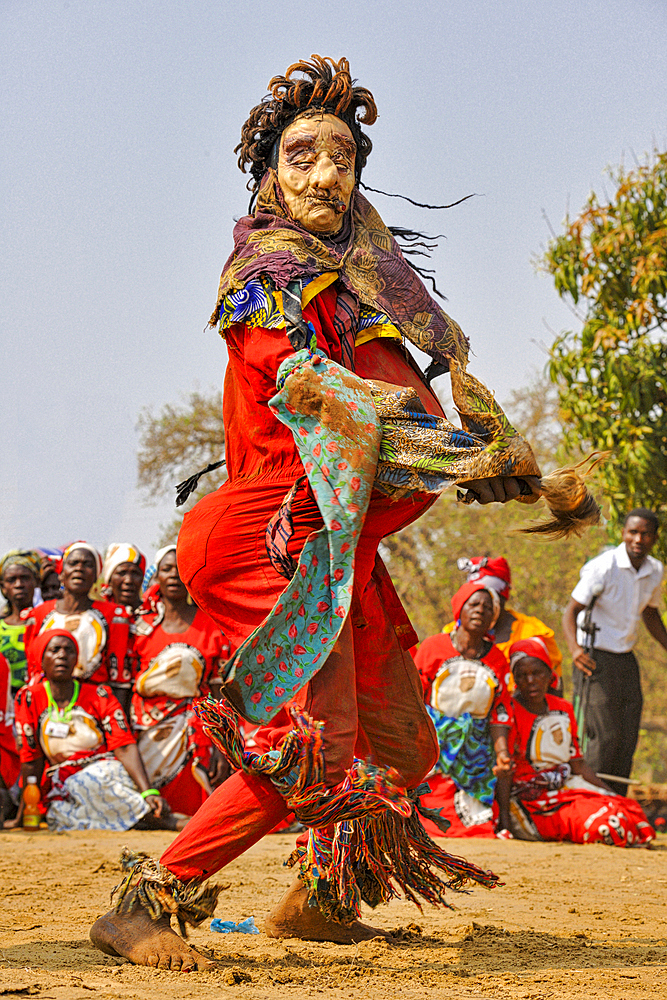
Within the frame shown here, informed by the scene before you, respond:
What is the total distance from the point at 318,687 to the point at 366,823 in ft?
1.23

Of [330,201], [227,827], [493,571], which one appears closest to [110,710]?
[493,571]

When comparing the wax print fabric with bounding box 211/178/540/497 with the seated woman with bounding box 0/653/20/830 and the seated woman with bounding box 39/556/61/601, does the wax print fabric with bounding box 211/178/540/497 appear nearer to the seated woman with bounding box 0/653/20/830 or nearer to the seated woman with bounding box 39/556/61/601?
the seated woman with bounding box 0/653/20/830

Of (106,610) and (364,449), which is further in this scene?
(106,610)

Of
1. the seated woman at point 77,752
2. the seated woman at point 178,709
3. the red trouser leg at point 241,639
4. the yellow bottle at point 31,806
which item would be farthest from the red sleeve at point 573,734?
the red trouser leg at point 241,639

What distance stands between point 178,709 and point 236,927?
4.01 m

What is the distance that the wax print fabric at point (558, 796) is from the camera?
695 centimetres

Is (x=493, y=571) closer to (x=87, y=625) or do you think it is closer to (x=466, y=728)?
(x=466, y=728)

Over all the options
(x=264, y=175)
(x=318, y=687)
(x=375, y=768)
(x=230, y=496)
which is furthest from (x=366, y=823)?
(x=264, y=175)

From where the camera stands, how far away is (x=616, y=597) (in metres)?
8.08

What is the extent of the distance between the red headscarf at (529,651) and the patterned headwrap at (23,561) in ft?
12.5

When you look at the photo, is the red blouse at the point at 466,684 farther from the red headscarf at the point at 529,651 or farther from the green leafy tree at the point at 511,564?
the green leafy tree at the point at 511,564

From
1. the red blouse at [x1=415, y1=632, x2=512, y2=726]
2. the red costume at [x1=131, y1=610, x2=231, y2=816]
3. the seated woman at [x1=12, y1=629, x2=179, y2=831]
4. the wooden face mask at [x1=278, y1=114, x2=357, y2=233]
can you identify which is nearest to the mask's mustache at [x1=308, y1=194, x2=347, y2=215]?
the wooden face mask at [x1=278, y1=114, x2=357, y2=233]

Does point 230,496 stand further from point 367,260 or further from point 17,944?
point 17,944

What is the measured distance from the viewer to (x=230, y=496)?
10.6 feet
